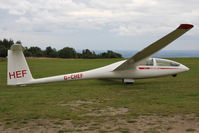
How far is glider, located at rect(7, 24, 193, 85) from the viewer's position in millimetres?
12273

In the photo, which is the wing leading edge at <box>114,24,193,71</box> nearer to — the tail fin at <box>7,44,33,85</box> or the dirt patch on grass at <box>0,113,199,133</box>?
the dirt patch on grass at <box>0,113,199,133</box>

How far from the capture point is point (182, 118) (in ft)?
22.2

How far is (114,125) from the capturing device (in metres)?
6.23

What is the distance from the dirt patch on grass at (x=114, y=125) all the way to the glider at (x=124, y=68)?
5814mm

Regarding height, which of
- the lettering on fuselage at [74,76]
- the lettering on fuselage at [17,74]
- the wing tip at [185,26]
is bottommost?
the lettering on fuselage at [74,76]

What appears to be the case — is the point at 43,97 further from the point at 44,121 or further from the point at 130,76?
the point at 130,76

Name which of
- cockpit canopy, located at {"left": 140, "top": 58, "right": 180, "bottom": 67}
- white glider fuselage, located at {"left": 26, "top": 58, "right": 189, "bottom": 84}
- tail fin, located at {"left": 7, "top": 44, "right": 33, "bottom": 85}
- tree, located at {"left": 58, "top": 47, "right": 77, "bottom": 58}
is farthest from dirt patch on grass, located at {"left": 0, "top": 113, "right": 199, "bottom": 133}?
tree, located at {"left": 58, "top": 47, "right": 77, "bottom": 58}

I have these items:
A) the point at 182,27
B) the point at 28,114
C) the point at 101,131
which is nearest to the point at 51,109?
the point at 28,114

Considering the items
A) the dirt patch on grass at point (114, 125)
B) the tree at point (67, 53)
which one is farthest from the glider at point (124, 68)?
the tree at point (67, 53)

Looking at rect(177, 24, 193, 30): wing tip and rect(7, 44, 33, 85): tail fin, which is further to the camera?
rect(7, 44, 33, 85): tail fin

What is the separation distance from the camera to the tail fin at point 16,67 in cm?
1227

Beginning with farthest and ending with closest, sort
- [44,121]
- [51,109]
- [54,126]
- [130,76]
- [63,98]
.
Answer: [130,76]
[63,98]
[51,109]
[44,121]
[54,126]

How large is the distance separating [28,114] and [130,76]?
27.6ft

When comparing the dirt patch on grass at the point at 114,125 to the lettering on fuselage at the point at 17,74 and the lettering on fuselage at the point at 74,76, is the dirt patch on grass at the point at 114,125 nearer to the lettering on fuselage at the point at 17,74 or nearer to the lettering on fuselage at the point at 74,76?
the lettering on fuselage at the point at 17,74
